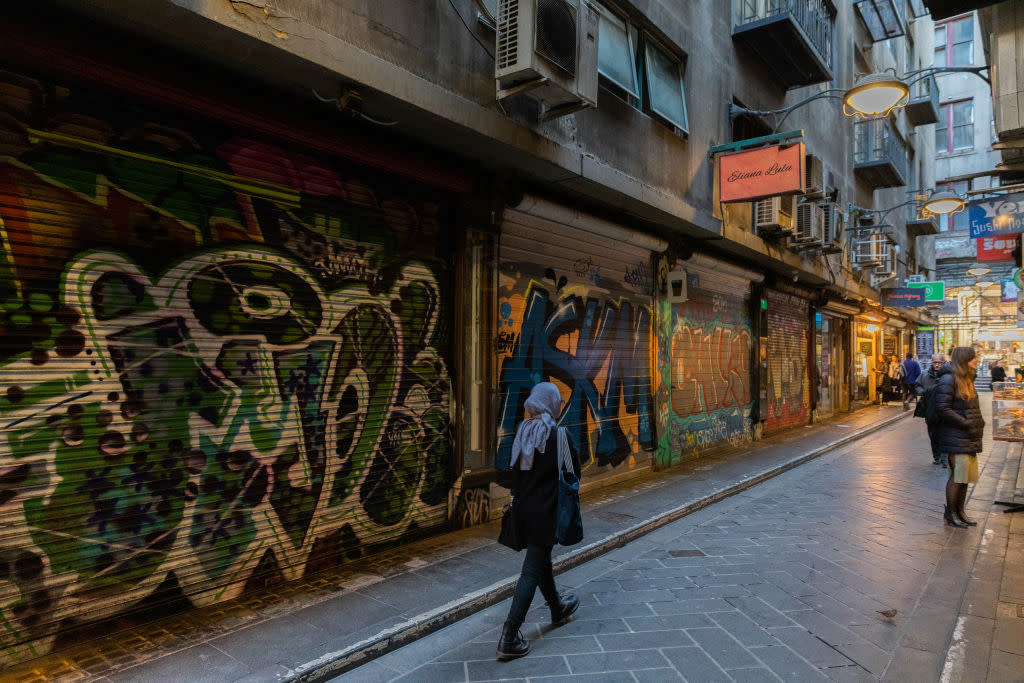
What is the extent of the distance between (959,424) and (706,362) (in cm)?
590

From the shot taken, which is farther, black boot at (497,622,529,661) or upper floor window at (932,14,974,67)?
upper floor window at (932,14,974,67)

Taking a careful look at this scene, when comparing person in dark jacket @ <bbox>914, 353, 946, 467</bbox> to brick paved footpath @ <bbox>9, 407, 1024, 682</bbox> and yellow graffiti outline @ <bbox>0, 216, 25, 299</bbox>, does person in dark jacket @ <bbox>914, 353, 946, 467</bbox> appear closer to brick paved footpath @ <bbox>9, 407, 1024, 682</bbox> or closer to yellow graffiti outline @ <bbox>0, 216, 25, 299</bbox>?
brick paved footpath @ <bbox>9, 407, 1024, 682</bbox>

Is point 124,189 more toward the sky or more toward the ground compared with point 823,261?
more toward the ground

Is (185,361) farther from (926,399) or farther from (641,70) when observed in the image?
(926,399)

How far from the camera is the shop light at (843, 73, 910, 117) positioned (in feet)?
27.3

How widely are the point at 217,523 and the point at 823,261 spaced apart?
16718mm

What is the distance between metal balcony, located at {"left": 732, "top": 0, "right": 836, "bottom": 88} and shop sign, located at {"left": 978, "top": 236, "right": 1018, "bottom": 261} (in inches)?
254

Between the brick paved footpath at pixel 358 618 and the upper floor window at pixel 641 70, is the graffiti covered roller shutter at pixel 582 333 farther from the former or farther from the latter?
the upper floor window at pixel 641 70

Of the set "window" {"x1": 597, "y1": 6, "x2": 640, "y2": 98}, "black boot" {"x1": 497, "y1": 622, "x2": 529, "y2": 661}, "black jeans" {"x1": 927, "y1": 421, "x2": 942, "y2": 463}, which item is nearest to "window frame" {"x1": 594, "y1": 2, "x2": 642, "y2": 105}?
"window" {"x1": 597, "y1": 6, "x2": 640, "y2": 98}

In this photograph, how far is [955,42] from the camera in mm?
36562

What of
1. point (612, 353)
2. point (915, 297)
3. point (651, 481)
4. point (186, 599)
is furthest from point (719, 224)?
point (915, 297)

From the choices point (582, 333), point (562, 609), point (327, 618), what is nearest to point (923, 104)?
point (582, 333)

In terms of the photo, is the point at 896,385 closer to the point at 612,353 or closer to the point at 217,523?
the point at 612,353

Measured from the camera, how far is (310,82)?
15.6 feet
